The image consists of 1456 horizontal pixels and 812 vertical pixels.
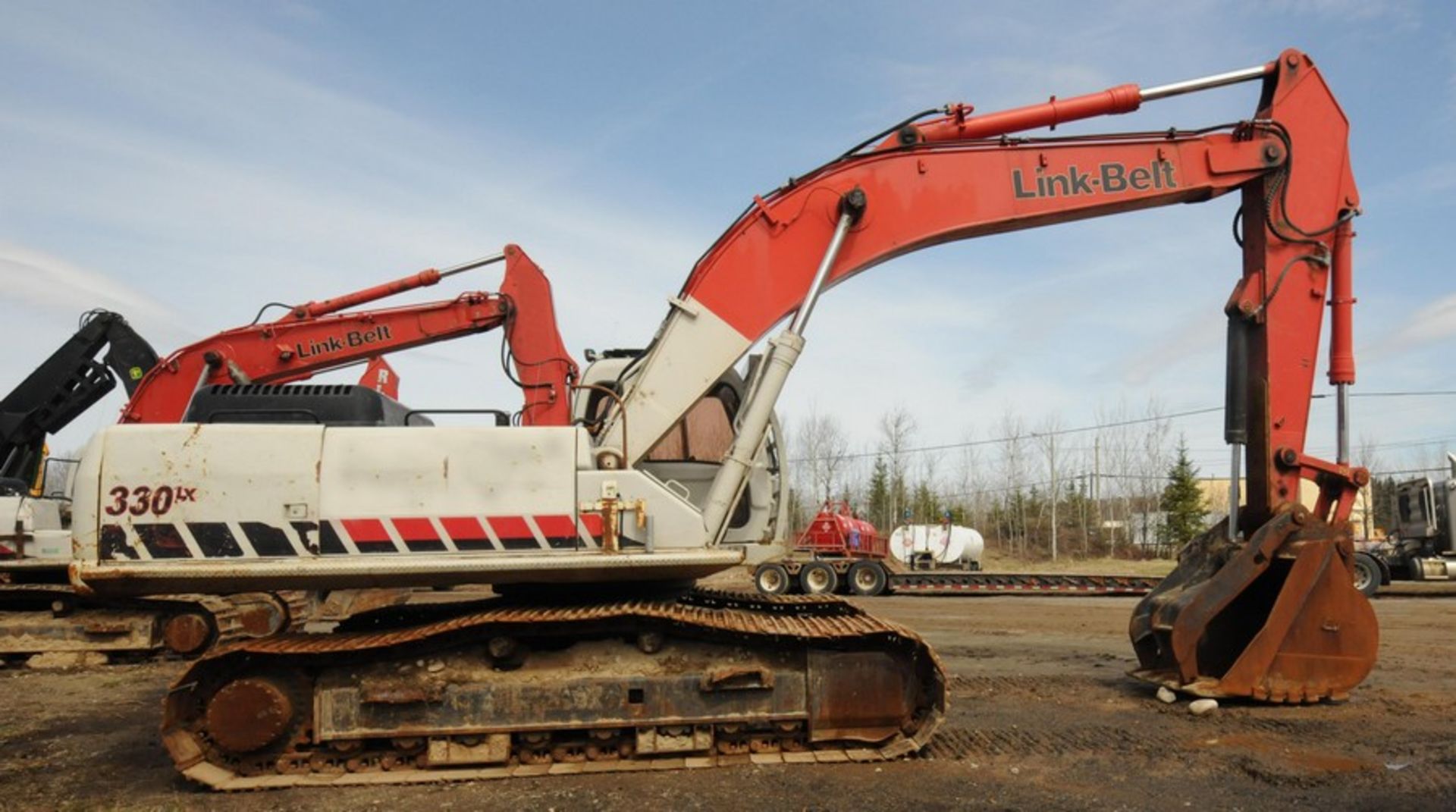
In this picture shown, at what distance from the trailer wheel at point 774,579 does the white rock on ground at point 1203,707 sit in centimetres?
1252

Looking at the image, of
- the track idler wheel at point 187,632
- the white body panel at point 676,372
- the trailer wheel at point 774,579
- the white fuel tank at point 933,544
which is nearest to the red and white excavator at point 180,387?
the track idler wheel at point 187,632

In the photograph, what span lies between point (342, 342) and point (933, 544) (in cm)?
1940

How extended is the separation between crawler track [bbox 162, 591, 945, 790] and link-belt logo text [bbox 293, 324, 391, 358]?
631 cm

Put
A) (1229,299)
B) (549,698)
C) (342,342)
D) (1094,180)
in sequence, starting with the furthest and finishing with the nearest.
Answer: (342,342)
(1229,299)
(1094,180)
(549,698)

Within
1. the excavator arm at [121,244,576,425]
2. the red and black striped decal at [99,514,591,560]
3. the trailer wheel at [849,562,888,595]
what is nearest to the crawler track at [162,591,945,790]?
the red and black striped decal at [99,514,591,560]

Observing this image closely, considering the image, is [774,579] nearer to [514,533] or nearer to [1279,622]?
[1279,622]

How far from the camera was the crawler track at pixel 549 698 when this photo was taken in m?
5.68

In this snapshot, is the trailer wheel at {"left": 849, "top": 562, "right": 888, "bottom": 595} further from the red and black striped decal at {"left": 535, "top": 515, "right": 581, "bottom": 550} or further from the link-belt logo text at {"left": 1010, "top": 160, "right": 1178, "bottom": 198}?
the red and black striped decal at {"left": 535, "top": 515, "right": 581, "bottom": 550}

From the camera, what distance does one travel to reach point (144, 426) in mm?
5758

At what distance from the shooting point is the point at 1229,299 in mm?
7660

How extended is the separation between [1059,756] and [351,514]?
14.5 feet

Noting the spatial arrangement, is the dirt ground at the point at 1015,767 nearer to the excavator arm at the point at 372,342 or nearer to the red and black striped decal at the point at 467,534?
the red and black striped decal at the point at 467,534

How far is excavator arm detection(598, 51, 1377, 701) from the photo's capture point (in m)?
6.55

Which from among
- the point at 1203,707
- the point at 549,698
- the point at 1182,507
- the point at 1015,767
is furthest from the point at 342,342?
the point at 1182,507
